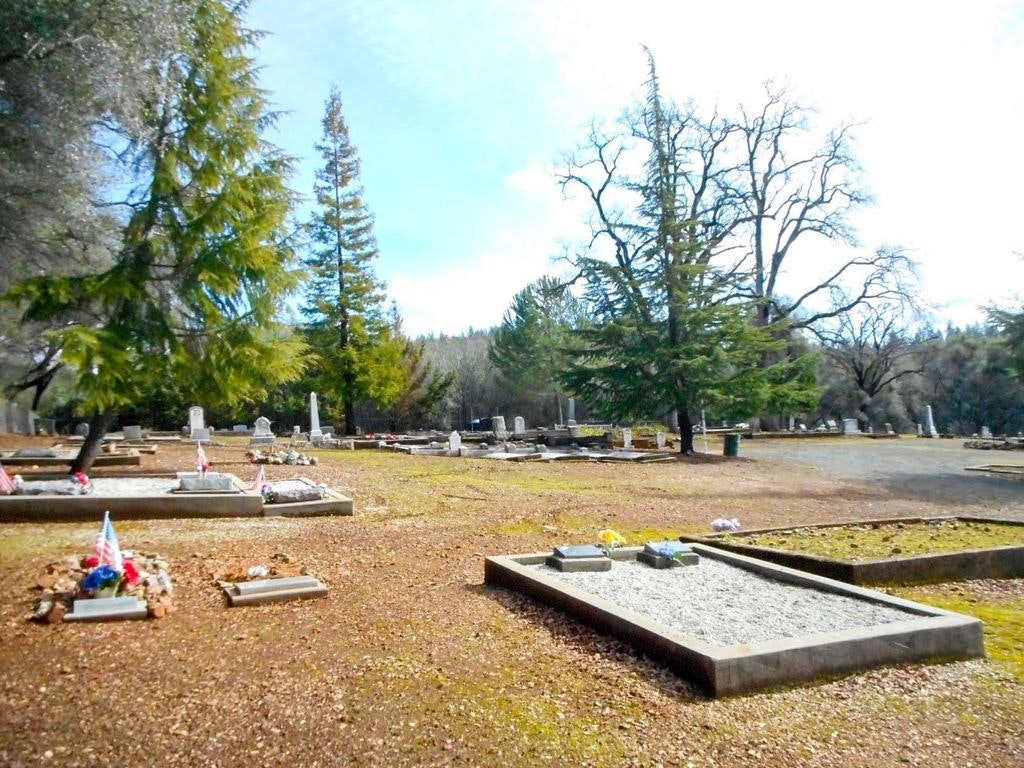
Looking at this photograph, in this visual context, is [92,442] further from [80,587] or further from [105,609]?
[105,609]

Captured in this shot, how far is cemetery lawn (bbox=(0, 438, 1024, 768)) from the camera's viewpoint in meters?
3.44

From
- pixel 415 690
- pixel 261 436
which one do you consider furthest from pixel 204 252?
pixel 261 436

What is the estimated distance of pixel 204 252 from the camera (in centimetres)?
1185

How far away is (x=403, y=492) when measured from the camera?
12.7m

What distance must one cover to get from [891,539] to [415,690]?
6.41 m

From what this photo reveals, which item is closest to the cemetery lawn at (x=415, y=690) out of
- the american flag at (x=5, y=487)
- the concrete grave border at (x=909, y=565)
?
the concrete grave border at (x=909, y=565)

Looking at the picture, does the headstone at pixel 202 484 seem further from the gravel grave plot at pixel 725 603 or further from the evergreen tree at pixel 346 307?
the evergreen tree at pixel 346 307

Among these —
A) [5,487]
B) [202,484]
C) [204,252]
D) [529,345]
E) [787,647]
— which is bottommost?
[787,647]

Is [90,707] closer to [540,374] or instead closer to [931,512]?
[931,512]

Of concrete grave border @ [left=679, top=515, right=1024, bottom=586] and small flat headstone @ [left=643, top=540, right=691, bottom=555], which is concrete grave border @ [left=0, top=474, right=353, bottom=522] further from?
concrete grave border @ [left=679, top=515, right=1024, bottom=586]

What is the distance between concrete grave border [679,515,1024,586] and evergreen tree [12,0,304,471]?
8.70 m

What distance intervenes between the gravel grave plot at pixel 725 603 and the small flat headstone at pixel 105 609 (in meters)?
3.37

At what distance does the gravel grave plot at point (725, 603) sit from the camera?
4934mm

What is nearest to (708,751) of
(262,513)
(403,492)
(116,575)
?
(116,575)
